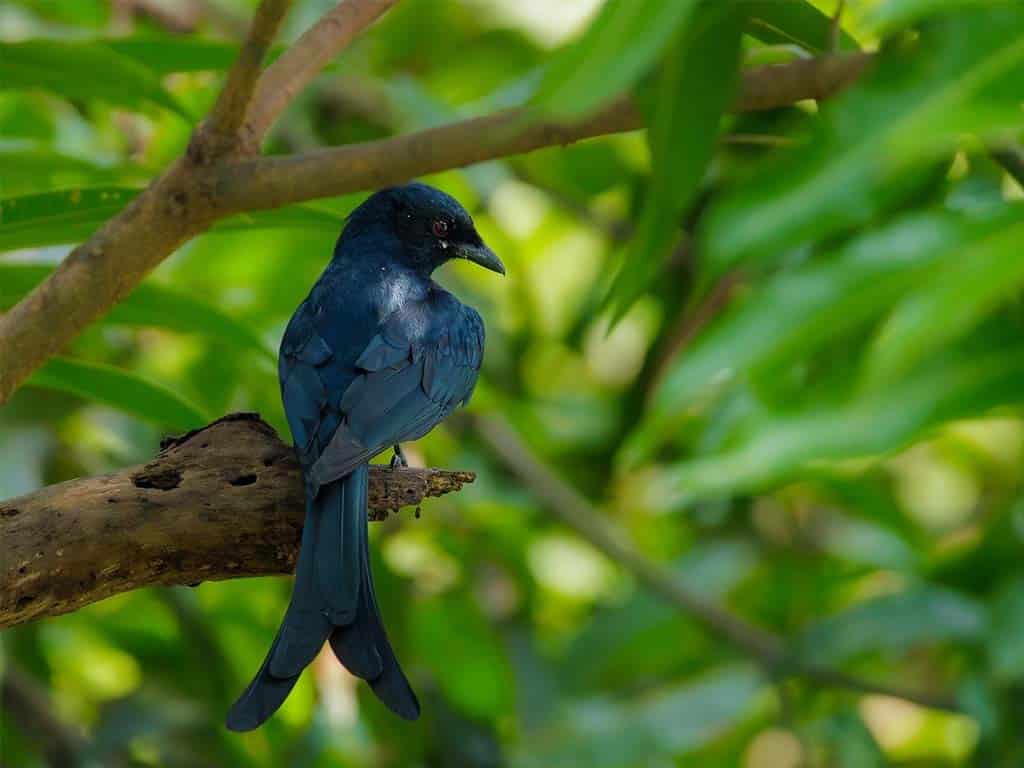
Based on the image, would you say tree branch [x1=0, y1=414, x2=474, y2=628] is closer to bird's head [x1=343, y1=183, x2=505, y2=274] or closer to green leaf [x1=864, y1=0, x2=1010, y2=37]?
green leaf [x1=864, y1=0, x2=1010, y2=37]

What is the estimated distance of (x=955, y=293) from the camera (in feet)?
6.48

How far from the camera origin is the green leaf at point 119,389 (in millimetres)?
3234

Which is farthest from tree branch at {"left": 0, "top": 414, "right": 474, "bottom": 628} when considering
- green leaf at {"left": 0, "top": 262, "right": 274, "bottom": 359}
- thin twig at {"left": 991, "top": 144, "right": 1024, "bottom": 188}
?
thin twig at {"left": 991, "top": 144, "right": 1024, "bottom": 188}

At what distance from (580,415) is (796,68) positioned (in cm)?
374

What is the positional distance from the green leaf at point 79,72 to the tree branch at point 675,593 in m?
2.56

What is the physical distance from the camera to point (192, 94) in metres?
5.11

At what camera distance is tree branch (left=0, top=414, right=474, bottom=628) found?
100 inches

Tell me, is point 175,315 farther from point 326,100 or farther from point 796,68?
point 326,100

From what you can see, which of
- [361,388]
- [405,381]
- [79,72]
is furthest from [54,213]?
[405,381]

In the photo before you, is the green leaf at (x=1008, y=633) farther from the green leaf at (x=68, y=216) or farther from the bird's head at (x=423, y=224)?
the green leaf at (x=68, y=216)

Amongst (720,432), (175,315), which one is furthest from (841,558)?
(175,315)

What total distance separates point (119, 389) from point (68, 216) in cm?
43

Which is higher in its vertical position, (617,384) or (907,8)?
(617,384)

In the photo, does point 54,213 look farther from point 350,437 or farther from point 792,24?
point 792,24
